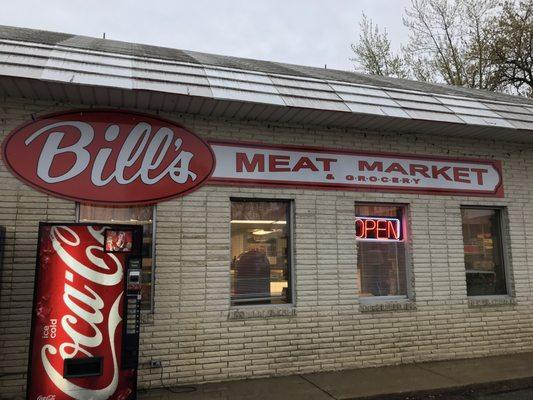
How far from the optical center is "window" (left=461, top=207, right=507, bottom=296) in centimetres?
824

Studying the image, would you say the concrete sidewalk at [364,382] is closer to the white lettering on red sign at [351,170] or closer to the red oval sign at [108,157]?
the red oval sign at [108,157]

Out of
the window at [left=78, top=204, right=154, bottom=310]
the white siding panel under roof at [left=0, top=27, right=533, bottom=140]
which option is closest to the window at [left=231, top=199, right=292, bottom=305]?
the window at [left=78, top=204, right=154, bottom=310]

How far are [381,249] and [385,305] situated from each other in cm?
95

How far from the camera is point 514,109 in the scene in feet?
27.5

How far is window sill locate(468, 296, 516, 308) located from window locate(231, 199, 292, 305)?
10.7 feet

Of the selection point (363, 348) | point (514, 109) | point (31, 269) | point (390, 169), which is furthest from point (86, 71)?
point (514, 109)

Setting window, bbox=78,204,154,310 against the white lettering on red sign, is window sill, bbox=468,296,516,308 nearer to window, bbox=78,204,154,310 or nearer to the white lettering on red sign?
the white lettering on red sign

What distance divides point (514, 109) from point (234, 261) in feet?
18.8

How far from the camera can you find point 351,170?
7500mm

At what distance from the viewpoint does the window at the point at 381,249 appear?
25.0 ft

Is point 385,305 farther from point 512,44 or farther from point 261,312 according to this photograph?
point 512,44

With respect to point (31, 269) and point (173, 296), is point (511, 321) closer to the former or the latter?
Result: point (173, 296)

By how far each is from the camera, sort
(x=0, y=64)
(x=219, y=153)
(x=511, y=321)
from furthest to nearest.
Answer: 1. (x=511, y=321)
2. (x=219, y=153)
3. (x=0, y=64)

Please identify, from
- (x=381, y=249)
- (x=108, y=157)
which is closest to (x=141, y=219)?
(x=108, y=157)
